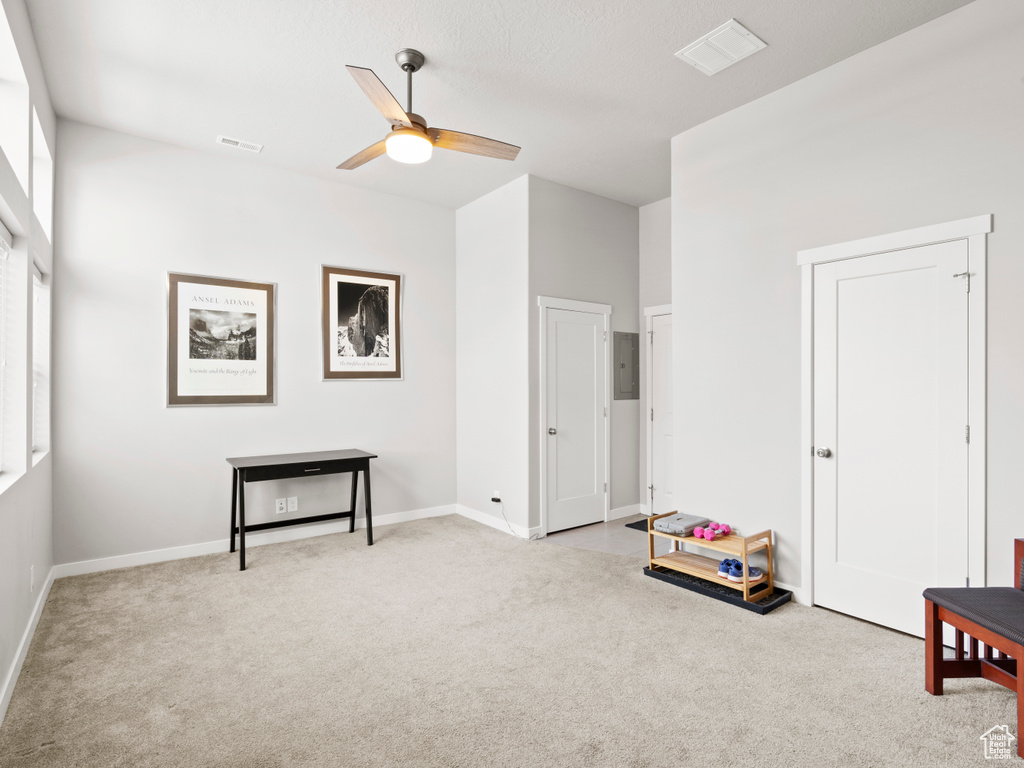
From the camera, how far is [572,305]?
491 centimetres

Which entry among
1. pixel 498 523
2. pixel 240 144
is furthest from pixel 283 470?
pixel 240 144

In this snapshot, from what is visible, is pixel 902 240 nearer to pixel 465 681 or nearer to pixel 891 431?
pixel 891 431

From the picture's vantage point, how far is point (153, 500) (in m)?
4.00

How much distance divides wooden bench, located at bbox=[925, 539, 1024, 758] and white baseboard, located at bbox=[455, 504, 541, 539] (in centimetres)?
282

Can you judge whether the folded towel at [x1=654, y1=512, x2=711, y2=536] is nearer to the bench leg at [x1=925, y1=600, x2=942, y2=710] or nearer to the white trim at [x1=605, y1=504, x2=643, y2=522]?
the bench leg at [x1=925, y1=600, x2=942, y2=710]

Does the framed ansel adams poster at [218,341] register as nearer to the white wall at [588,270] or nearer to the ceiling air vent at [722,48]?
the white wall at [588,270]

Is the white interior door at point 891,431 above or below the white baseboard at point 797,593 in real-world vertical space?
above

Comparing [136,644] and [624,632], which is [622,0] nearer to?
[624,632]

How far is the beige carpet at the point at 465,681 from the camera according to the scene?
76.0 inches

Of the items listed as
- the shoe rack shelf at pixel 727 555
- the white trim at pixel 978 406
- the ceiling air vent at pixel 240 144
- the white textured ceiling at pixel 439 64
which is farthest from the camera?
the ceiling air vent at pixel 240 144

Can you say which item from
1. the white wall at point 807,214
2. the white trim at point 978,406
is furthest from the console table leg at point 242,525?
the white trim at point 978,406

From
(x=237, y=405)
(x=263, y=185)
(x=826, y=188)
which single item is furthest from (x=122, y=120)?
(x=826, y=188)

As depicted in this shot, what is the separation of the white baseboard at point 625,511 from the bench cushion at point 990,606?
307cm

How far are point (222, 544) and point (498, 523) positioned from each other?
2238 mm
